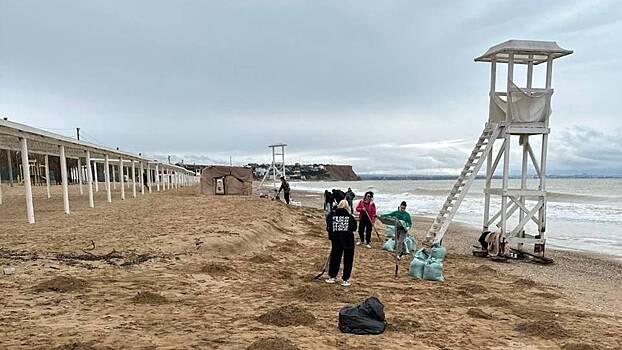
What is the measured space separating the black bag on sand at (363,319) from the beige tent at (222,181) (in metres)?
25.3

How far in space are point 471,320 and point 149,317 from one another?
4.14 m

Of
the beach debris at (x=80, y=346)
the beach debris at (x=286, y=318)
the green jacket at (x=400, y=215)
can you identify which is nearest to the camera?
the beach debris at (x=80, y=346)

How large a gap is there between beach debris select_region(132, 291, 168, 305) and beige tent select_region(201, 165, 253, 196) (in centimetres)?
2411

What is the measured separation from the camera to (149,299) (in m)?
5.54

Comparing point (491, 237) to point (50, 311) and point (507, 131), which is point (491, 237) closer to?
point (507, 131)

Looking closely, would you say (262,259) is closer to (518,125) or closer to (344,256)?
(344,256)

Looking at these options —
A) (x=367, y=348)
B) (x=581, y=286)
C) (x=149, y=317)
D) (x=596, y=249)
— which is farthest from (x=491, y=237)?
(x=149, y=317)

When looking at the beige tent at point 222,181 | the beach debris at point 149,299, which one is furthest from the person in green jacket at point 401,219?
the beige tent at point 222,181

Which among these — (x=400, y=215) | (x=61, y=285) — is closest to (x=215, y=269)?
(x=61, y=285)

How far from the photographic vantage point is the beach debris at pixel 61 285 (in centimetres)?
566

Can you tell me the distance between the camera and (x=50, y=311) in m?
4.87

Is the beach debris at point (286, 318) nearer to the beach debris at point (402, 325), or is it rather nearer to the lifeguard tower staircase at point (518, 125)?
the beach debris at point (402, 325)

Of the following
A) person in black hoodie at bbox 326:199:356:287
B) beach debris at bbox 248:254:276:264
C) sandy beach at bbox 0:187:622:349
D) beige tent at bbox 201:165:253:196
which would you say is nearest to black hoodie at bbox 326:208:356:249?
person in black hoodie at bbox 326:199:356:287

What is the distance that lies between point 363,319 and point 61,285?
4211 mm
